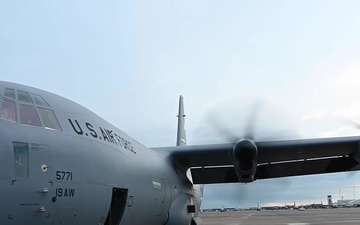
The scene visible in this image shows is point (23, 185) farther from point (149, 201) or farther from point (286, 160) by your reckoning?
point (286, 160)

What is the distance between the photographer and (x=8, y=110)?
273 inches

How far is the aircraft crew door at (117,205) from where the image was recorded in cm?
940

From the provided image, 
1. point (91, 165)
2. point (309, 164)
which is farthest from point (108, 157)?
point (309, 164)

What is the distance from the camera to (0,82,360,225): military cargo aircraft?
6.45 metres

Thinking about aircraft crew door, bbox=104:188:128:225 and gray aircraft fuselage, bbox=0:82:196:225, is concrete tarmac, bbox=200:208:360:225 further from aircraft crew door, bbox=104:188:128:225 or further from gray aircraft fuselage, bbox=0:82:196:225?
aircraft crew door, bbox=104:188:128:225

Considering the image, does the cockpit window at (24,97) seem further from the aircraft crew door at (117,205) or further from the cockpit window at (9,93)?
the aircraft crew door at (117,205)

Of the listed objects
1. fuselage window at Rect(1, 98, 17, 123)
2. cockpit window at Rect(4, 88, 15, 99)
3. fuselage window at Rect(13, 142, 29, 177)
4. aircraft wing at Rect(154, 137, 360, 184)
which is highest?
aircraft wing at Rect(154, 137, 360, 184)

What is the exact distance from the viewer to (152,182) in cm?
1155

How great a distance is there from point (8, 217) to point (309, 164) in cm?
1473

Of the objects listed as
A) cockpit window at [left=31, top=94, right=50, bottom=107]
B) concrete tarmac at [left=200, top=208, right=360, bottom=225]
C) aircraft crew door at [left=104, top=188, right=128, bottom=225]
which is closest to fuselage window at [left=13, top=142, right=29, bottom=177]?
cockpit window at [left=31, top=94, right=50, bottom=107]

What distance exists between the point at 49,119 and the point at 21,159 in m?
1.27

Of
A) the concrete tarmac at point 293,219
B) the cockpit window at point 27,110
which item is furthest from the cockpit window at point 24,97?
the concrete tarmac at point 293,219

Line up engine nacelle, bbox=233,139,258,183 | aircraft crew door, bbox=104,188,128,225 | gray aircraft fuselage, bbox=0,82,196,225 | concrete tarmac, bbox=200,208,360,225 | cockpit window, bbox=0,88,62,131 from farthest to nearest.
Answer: concrete tarmac, bbox=200,208,360,225
engine nacelle, bbox=233,139,258,183
aircraft crew door, bbox=104,188,128,225
cockpit window, bbox=0,88,62,131
gray aircraft fuselage, bbox=0,82,196,225

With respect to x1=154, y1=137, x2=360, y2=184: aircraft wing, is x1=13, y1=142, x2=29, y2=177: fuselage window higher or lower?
lower
